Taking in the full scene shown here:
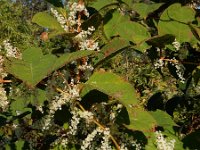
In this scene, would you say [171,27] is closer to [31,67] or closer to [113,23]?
[113,23]

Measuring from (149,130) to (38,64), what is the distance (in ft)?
1.16

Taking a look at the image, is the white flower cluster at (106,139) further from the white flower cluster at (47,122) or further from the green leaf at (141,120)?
the white flower cluster at (47,122)

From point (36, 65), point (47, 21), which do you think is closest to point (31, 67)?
point (36, 65)

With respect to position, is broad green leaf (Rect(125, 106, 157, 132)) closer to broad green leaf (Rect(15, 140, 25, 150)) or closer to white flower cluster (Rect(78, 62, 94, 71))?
white flower cluster (Rect(78, 62, 94, 71))

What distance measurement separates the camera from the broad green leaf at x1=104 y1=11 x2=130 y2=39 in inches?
53.2

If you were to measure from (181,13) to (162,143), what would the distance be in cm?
38

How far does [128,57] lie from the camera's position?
1441mm

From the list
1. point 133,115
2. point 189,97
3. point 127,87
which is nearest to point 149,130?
point 133,115

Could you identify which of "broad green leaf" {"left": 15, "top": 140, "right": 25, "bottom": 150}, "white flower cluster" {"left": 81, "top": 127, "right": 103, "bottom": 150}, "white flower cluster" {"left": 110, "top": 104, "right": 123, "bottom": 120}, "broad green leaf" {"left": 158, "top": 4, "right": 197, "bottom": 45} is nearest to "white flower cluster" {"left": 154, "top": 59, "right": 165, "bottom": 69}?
"broad green leaf" {"left": 158, "top": 4, "right": 197, "bottom": 45}

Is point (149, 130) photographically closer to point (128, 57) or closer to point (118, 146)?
point (118, 146)

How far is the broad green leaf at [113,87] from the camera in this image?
992 millimetres

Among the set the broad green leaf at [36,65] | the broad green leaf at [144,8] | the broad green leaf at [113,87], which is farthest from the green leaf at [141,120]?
the broad green leaf at [144,8]

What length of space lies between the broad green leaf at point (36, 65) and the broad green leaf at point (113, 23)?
293mm

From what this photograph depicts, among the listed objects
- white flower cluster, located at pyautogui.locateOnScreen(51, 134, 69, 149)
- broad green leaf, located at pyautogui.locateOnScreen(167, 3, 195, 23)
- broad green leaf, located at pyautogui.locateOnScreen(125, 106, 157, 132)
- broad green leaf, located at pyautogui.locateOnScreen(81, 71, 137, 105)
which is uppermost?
broad green leaf, located at pyautogui.locateOnScreen(167, 3, 195, 23)
